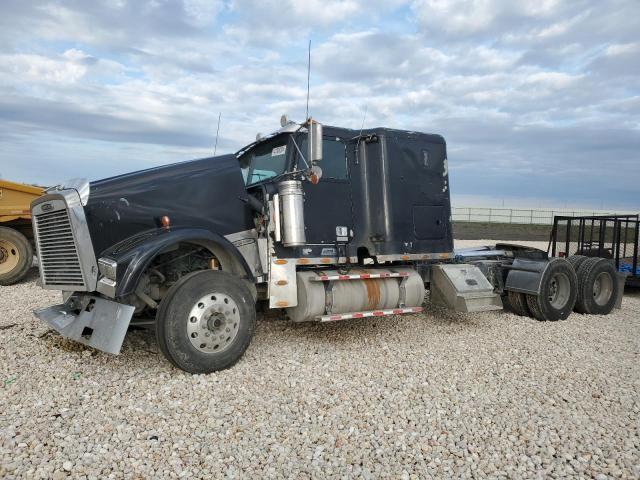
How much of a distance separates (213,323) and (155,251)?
0.90 meters

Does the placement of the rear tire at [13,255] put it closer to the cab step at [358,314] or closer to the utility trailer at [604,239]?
the cab step at [358,314]

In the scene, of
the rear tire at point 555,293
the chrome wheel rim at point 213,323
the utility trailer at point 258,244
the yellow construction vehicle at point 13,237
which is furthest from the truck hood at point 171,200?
the yellow construction vehicle at point 13,237

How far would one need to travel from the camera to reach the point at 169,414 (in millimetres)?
4285

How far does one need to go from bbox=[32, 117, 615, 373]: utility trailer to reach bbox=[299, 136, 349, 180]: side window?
0.02 meters

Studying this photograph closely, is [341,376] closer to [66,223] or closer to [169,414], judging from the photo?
[169,414]

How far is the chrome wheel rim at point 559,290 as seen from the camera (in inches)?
328

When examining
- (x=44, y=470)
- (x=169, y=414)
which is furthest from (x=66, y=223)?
(x=44, y=470)

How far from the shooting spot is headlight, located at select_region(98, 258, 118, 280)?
4.82 metres

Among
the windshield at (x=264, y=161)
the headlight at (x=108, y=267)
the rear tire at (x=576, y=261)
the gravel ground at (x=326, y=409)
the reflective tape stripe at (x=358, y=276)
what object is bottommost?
the gravel ground at (x=326, y=409)

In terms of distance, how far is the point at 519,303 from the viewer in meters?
8.25

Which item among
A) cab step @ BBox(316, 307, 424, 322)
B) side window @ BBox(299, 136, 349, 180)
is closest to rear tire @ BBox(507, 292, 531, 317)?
cab step @ BBox(316, 307, 424, 322)

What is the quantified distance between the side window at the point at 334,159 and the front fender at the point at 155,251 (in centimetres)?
162

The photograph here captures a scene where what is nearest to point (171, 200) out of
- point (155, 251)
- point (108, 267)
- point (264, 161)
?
point (155, 251)

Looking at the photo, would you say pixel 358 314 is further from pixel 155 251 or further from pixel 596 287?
pixel 596 287
